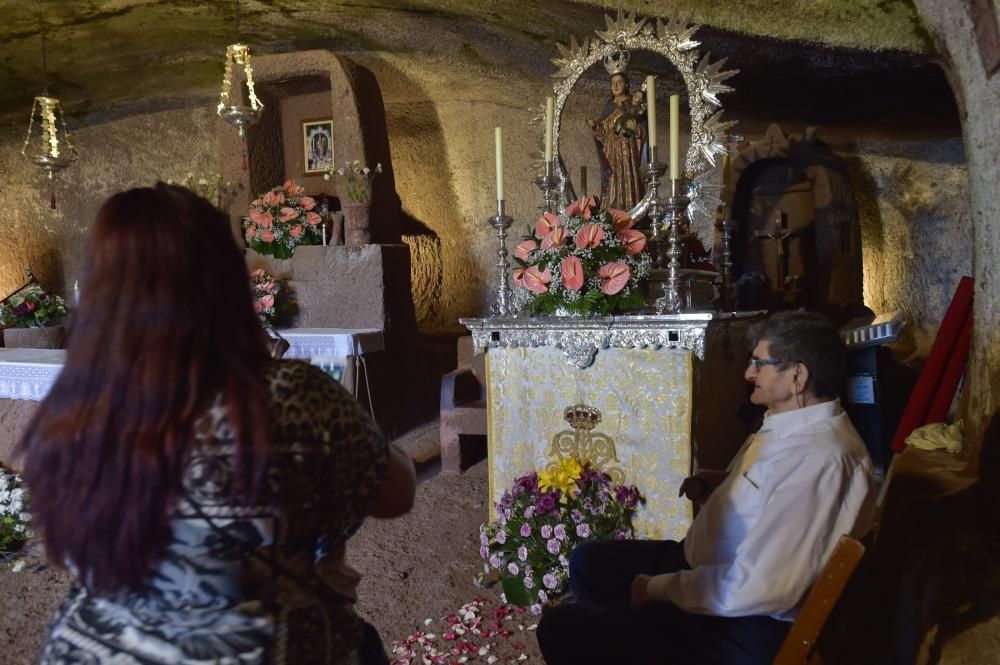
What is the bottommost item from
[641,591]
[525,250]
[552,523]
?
[552,523]

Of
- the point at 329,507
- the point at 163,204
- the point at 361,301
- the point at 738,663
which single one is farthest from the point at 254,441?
the point at 361,301

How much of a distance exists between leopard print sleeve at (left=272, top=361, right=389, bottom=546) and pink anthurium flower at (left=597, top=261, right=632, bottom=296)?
186 centimetres

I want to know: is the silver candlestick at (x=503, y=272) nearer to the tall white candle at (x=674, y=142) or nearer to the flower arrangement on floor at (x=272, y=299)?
the tall white candle at (x=674, y=142)

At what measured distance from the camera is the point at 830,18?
15.1 feet

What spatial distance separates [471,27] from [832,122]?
11.4 feet

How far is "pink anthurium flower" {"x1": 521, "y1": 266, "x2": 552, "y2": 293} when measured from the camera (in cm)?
306

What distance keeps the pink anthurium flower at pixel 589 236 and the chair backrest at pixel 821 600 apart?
5.77 feet

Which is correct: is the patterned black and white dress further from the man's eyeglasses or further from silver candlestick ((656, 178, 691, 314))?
silver candlestick ((656, 178, 691, 314))

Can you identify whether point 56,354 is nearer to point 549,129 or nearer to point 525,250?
point 525,250

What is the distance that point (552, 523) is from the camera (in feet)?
9.37

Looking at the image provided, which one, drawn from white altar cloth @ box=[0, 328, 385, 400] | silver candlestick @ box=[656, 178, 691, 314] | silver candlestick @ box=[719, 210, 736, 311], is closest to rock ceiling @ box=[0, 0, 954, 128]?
silver candlestick @ box=[719, 210, 736, 311]

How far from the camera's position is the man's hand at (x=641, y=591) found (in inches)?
73.5

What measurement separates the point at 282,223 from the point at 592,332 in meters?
3.57

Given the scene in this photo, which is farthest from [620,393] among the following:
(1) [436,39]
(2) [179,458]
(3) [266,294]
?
(1) [436,39]
